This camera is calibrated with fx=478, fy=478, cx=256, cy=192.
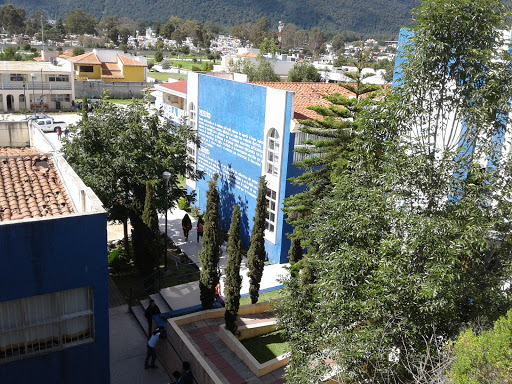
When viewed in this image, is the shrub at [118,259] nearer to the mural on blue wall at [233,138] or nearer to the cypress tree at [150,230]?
the cypress tree at [150,230]

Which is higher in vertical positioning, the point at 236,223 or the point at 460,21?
the point at 460,21

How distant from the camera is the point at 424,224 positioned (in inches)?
233

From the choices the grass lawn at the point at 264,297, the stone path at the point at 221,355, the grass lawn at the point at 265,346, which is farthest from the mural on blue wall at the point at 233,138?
the grass lawn at the point at 265,346

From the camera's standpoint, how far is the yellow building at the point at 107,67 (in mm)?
56875

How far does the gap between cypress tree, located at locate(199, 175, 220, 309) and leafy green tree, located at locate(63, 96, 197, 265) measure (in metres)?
2.88

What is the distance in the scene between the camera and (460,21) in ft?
20.8

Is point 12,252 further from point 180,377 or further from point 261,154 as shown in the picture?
point 261,154

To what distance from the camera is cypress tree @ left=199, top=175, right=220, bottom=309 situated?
40.3 feet

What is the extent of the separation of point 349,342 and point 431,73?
385 centimetres

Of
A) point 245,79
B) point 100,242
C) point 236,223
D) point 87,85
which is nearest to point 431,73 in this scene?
point 100,242

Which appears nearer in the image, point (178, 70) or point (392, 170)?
point (392, 170)

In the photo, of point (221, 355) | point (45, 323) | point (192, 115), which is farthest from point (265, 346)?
point (192, 115)

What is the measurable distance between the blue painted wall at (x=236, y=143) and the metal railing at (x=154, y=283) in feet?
12.3

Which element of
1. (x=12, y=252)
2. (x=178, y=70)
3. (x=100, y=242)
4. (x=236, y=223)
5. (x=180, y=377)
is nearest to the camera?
(x=12, y=252)
